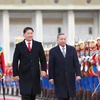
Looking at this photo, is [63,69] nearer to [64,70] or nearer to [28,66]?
[64,70]

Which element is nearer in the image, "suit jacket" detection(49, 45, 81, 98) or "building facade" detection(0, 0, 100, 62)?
"suit jacket" detection(49, 45, 81, 98)

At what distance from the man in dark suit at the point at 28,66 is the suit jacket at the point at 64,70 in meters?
0.25

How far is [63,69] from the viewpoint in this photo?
9.46 meters

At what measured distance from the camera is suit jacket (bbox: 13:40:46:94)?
9.31m

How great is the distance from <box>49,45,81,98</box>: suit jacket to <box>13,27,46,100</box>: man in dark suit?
25 cm

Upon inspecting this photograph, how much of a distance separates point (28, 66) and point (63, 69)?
1.98 ft

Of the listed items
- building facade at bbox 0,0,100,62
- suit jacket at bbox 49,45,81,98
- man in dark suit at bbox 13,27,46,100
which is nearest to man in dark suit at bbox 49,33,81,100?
suit jacket at bbox 49,45,81,98

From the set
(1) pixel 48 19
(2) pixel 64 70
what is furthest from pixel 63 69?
(1) pixel 48 19

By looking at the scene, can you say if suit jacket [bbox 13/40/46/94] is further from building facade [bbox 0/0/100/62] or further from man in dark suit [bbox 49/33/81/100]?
building facade [bbox 0/0/100/62]

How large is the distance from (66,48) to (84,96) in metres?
4.51

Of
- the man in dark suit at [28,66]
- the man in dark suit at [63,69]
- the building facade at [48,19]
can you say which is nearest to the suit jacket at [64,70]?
the man in dark suit at [63,69]

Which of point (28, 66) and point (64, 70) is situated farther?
point (64, 70)

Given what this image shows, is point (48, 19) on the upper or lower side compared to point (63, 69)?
upper

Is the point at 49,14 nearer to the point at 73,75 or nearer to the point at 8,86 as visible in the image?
the point at 8,86
